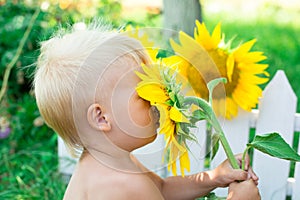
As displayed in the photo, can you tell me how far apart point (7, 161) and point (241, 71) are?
1227 mm

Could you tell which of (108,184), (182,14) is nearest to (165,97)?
(108,184)

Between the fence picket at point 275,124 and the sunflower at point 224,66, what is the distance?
9 centimetres

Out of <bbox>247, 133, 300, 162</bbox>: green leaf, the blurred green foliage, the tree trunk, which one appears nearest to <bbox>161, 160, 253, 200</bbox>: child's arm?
<bbox>247, 133, 300, 162</bbox>: green leaf

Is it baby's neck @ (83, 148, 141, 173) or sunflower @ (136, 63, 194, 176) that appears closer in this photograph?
sunflower @ (136, 63, 194, 176)

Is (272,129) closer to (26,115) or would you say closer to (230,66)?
(230,66)

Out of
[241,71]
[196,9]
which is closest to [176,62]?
[241,71]

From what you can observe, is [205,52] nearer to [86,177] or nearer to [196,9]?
[86,177]

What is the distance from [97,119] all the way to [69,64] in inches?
6.2

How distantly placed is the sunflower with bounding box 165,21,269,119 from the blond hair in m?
0.33

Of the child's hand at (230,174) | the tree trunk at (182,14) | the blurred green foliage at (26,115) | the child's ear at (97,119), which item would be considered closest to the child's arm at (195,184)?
the child's hand at (230,174)

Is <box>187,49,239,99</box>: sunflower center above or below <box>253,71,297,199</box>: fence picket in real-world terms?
above

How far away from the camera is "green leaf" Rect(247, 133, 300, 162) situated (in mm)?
1532

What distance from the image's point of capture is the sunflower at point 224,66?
1.85m

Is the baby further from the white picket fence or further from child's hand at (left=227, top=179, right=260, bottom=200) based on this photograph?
the white picket fence
